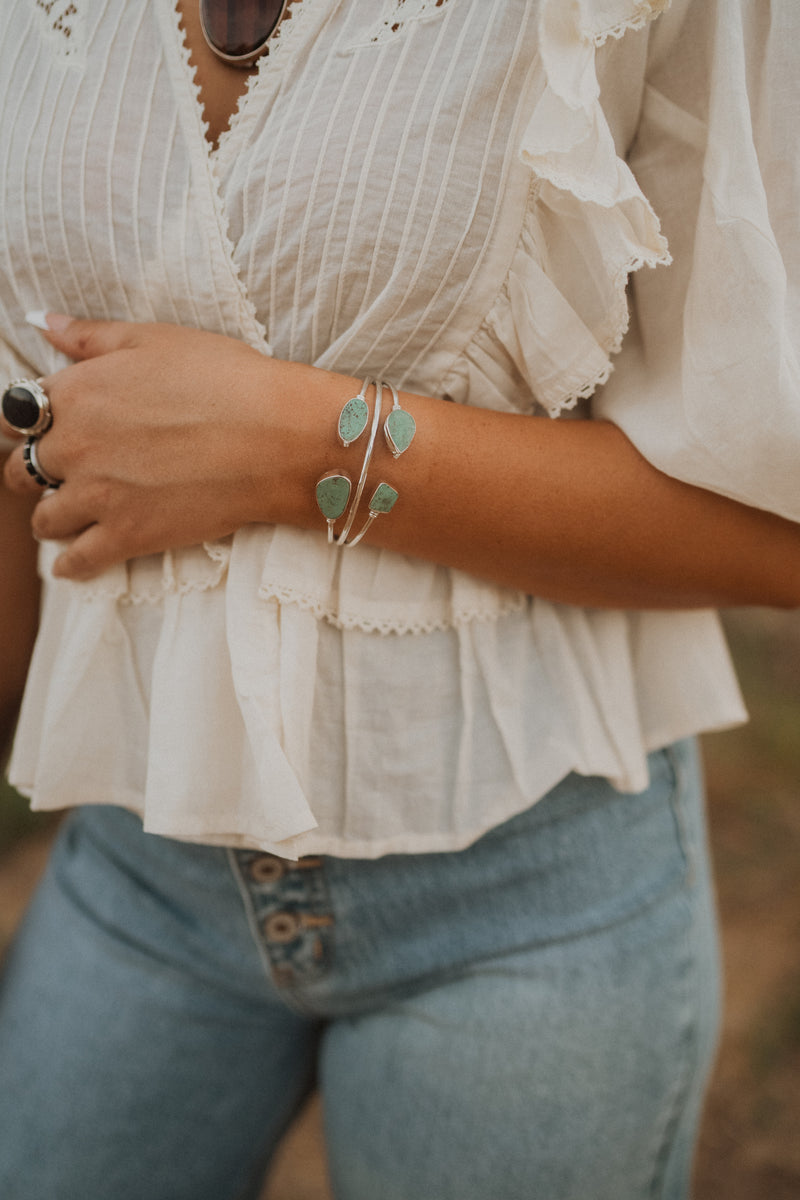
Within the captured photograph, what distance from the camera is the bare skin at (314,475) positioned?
2.48ft

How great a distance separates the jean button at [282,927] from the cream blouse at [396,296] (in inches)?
6.3

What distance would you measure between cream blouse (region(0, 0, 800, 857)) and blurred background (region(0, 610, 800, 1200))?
1.61m

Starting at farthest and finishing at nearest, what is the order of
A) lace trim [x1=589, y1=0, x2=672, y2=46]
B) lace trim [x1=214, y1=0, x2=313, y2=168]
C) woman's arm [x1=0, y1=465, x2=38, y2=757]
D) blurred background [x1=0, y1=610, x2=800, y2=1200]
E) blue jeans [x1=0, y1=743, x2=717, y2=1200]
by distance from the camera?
blurred background [x1=0, y1=610, x2=800, y2=1200] → woman's arm [x1=0, y1=465, x2=38, y2=757] → blue jeans [x1=0, y1=743, x2=717, y2=1200] → lace trim [x1=214, y1=0, x2=313, y2=168] → lace trim [x1=589, y1=0, x2=672, y2=46]

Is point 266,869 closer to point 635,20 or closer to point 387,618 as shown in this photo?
point 387,618

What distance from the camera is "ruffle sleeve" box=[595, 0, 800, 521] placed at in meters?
0.70

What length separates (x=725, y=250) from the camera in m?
0.71

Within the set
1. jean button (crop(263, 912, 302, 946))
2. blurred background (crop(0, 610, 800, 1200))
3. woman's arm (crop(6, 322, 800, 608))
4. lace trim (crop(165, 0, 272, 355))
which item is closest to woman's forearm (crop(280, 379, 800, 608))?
woman's arm (crop(6, 322, 800, 608))

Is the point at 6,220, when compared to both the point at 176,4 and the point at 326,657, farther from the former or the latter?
the point at 326,657

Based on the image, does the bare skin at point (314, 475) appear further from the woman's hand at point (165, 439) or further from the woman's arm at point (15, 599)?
the woman's arm at point (15, 599)

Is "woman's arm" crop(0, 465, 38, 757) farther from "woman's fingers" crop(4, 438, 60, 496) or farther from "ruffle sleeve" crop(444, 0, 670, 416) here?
"ruffle sleeve" crop(444, 0, 670, 416)

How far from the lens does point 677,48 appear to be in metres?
0.75

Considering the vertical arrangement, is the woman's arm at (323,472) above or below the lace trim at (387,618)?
above

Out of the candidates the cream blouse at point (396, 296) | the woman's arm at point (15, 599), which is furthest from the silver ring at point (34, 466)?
the woman's arm at point (15, 599)

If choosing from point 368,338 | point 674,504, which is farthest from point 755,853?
point 368,338
